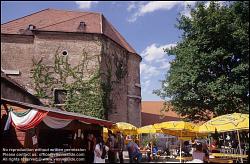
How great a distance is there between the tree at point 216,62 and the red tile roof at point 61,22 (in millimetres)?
9913

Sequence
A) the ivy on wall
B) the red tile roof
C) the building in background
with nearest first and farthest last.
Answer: the ivy on wall < the red tile roof < the building in background

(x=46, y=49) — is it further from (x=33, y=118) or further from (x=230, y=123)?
(x=230, y=123)

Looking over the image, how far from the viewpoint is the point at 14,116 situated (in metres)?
12.6

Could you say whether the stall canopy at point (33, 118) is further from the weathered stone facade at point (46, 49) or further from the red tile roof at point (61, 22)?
the red tile roof at point (61, 22)

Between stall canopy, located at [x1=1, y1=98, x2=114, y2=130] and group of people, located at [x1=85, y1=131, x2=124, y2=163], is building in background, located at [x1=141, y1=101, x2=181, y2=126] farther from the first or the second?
stall canopy, located at [x1=1, y1=98, x2=114, y2=130]

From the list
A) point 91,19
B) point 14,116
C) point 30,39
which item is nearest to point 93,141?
point 14,116

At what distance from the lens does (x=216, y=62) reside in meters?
25.5

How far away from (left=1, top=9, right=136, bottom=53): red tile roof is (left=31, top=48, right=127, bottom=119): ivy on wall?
2702 millimetres

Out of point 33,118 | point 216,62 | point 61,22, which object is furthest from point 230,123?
point 61,22

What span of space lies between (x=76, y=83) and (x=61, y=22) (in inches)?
271

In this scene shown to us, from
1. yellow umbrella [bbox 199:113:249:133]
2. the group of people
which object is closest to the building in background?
the group of people

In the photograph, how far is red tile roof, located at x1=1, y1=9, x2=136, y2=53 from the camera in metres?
31.2

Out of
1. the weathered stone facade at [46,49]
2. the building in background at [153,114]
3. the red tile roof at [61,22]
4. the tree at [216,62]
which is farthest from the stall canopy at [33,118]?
the building in background at [153,114]

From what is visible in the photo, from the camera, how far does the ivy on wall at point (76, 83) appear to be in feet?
95.7
